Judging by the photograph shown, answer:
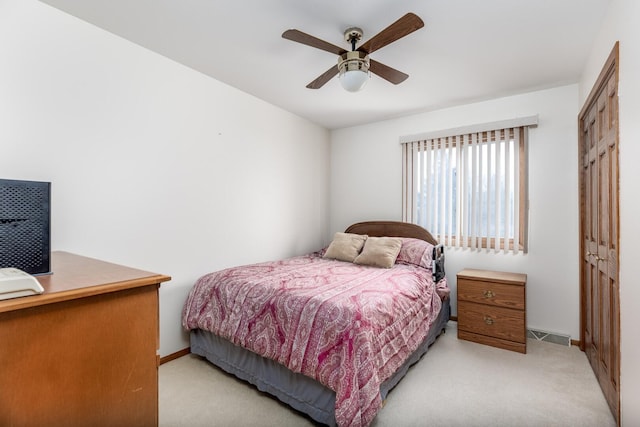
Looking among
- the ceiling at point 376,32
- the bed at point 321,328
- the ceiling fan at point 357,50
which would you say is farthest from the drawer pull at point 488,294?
the ceiling fan at point 357,50

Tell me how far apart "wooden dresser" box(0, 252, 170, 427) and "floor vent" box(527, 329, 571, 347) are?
11.4 feet

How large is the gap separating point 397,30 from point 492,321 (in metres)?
2.63

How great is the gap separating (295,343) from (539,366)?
6.87 feet

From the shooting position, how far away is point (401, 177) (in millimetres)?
4020

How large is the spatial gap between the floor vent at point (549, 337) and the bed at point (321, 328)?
95 cm

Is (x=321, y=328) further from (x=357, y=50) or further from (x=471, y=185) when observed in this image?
(x=471, y=185)

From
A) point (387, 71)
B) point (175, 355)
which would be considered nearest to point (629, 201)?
point (387, 71)


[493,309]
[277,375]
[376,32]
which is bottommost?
[277,375]

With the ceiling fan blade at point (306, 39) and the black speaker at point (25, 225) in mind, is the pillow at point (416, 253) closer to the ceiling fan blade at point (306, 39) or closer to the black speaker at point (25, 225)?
the ceiling fan blade at point (306, 39)

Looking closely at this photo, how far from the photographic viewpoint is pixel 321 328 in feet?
5.99

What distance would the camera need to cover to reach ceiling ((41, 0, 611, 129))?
1.93 meters

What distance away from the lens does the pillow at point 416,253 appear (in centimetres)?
329

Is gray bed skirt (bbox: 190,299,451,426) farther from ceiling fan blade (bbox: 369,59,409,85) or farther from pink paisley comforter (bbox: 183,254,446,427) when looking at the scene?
ceiling fan blade (bbox: 369,59,409,85)

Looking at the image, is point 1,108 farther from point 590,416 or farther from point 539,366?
point 539,366
